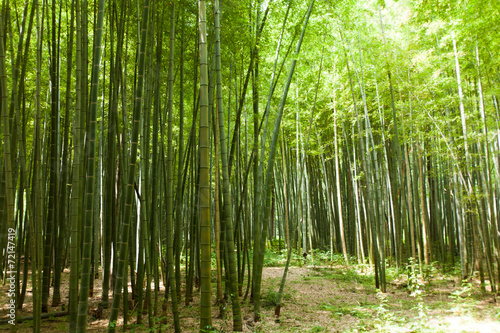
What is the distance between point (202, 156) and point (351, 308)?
3.24 metres

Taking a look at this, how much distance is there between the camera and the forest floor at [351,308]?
323 cm

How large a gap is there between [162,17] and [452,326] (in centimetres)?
437

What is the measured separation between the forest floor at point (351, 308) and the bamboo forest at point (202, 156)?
36mm

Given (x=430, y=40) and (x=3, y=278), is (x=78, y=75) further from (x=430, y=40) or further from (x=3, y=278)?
(x=430, y=40)

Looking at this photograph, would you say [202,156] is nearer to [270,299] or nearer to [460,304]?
[270,299]

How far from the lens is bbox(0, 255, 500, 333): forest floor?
3.23 meters

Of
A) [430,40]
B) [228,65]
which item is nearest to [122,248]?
[228,65]

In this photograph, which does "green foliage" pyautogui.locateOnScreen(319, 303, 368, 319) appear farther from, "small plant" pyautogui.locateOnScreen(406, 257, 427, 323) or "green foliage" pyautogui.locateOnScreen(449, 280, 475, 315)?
"green foliage" pyautogui.locateOnScreen(449, 280, 475, 315)

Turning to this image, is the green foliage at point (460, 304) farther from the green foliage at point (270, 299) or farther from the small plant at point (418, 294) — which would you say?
the green foliage at point (270, 299)

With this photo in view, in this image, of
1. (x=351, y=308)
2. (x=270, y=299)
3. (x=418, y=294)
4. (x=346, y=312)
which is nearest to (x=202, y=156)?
(x=270, y=299)

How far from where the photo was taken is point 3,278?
4.79 m

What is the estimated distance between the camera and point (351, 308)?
425cm

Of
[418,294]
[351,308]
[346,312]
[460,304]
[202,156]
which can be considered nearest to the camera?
[202,156]

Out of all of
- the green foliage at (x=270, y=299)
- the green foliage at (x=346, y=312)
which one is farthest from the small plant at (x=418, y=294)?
the green foliage at (x=270, y=299)
